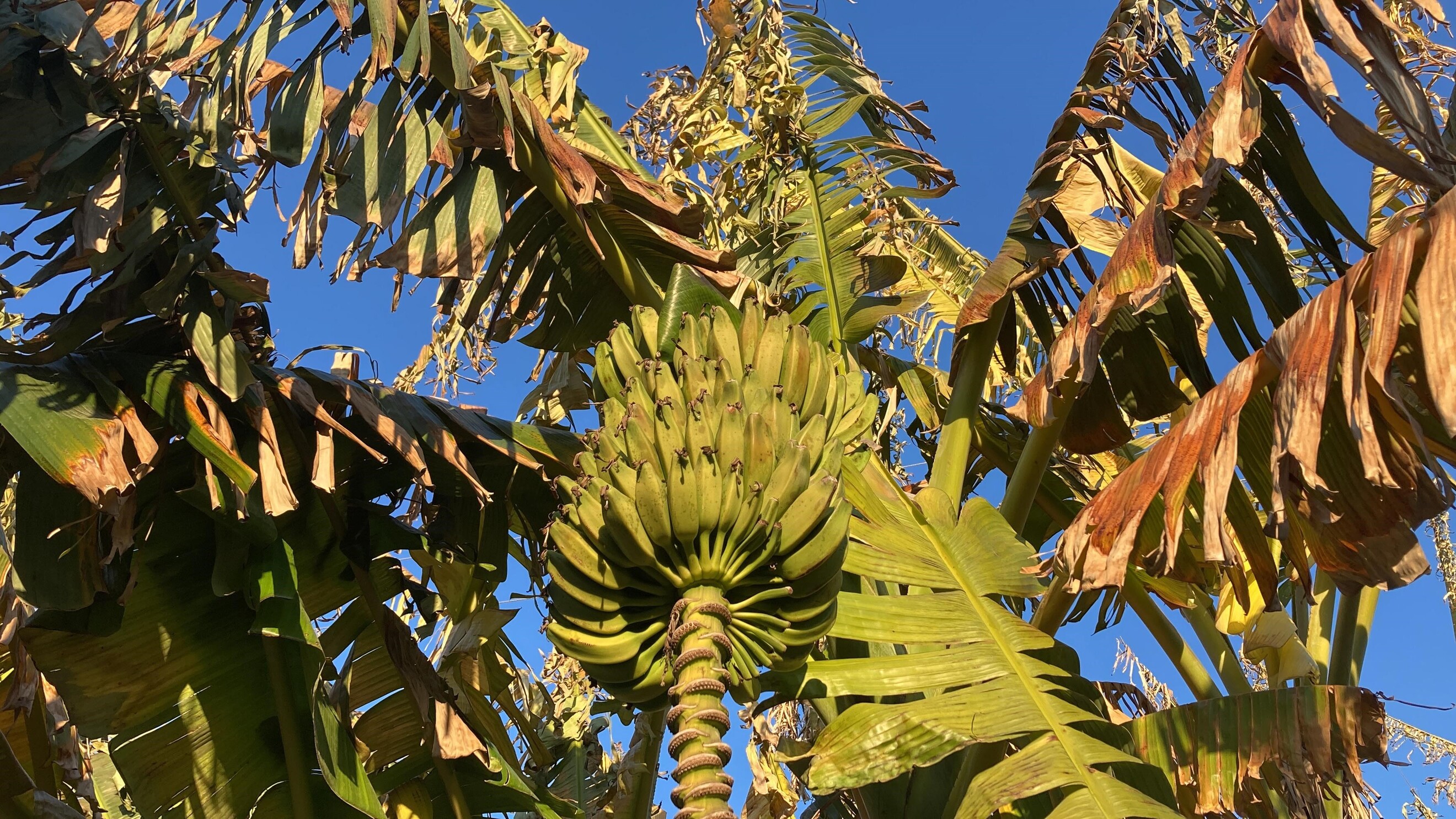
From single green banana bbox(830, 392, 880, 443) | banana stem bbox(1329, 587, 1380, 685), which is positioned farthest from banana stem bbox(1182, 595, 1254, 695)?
single green banana bbox(830, 392, 880, 443)

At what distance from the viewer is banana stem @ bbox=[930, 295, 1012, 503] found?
10.1 feet

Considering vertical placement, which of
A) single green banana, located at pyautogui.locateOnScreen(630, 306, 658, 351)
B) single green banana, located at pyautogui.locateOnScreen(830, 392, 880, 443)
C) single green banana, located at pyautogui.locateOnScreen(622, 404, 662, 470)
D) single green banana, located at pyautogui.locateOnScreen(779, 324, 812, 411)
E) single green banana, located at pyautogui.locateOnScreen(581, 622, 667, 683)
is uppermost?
single green banana, located at pyautogui.locateOnScreen(630, 306, 658, 351)

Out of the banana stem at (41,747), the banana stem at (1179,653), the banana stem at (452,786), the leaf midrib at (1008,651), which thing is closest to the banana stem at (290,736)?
the banana stem at (452,786)

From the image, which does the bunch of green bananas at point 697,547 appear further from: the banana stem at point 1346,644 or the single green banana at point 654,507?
the banana stem at point 1346,644

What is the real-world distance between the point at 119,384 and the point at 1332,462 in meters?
2.77

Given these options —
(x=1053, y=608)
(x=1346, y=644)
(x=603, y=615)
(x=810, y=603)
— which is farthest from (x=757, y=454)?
(x=1346, y=644)

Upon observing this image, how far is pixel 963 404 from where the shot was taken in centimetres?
316

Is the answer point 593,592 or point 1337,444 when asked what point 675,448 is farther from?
point 1337,444

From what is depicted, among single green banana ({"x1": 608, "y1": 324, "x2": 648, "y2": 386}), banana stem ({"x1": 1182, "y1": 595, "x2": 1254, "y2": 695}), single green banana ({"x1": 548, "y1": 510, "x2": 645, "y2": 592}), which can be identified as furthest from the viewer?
banana stem ({"x1": 1182, "y1": 595, "x2": 1254, "y2": 695})

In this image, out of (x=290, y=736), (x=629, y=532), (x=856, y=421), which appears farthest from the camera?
(x=290, y=736)

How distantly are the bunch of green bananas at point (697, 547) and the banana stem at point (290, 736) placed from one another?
3.37 ft

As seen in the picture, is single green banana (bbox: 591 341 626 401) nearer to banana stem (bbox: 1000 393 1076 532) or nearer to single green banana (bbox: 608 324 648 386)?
single green banana (bbox: 608 324 648 386)

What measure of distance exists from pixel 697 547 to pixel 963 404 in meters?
1.49

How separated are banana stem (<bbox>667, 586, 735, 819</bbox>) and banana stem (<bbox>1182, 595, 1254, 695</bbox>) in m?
2.30
